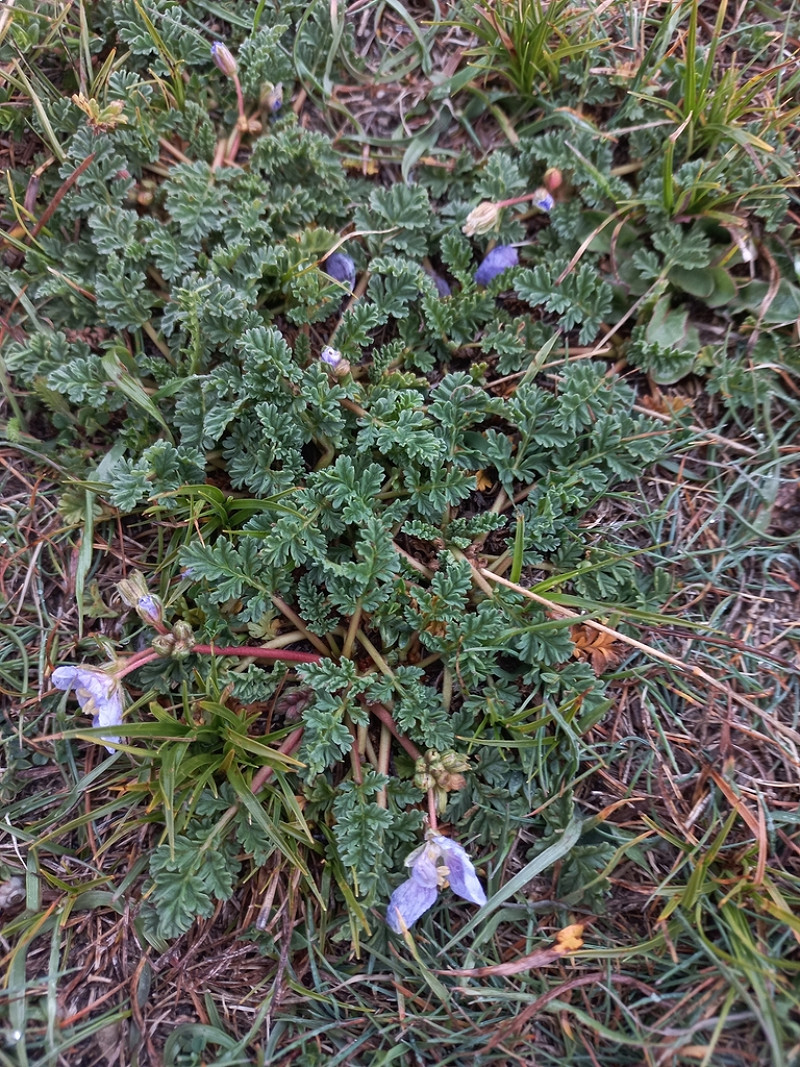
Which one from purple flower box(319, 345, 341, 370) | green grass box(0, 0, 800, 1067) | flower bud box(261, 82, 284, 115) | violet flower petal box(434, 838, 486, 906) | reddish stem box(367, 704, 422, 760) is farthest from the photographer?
flower bud box(261, 82, 284, 115)

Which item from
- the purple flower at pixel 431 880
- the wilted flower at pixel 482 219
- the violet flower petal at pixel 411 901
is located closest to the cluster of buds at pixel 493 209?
the wilted flower at pixel 482 219

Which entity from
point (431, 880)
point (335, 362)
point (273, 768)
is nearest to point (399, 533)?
point (335, 362)

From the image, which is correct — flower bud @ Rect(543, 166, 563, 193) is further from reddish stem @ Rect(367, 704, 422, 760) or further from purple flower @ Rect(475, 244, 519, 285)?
reddish stem @ Rect(367, 704, 422, 760)

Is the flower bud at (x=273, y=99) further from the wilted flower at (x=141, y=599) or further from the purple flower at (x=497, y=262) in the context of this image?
the wilted flower at (x=141, y=599)

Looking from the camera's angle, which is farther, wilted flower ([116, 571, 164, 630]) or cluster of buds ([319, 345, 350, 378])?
cluster of buds ([319, 345, 350, 378])

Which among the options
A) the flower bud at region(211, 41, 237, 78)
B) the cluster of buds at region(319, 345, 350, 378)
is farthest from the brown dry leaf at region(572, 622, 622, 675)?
the flower bud at region(211, 41, 237, 78)

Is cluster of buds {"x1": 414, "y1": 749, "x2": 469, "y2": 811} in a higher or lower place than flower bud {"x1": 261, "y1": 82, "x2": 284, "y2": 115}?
lower

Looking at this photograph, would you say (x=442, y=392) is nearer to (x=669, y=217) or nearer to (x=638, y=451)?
(x=638, y=451)

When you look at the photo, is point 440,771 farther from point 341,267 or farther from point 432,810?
point 341,267
